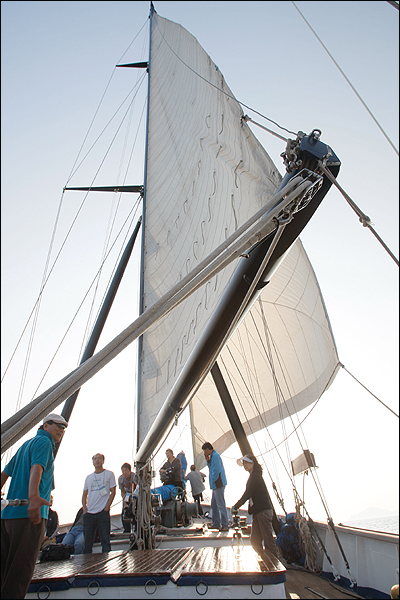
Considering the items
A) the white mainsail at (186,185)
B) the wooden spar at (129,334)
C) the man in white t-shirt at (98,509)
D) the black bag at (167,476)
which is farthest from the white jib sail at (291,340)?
the wooden spar at (129,334)

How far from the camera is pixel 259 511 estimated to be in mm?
3758

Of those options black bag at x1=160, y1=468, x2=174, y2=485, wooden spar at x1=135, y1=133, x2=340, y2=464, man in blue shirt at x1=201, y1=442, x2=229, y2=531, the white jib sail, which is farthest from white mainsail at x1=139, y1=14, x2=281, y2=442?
the white jib sail

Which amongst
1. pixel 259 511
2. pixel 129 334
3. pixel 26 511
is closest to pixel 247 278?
pixel 129 334

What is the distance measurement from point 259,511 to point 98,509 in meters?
1.60

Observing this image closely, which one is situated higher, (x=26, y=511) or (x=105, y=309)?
(x=105, y=309)

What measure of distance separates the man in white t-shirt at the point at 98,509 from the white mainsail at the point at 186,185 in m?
0.82

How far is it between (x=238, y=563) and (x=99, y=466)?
240cm

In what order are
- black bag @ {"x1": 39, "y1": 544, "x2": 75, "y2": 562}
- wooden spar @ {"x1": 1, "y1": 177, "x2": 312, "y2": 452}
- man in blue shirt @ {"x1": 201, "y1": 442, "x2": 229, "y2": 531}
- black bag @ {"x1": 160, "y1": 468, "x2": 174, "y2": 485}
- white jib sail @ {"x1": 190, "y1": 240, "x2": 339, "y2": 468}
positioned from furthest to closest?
1. white jib sail @ {"x1": 190, "y1": 240, "x2": 339, "y2": 468}
2. black bag @ {"x1": 160, "y1": 468, "x2": 174, "y2": 485}
3. man in blue shirt @ {"x1": 201, "y1": 442, "x2": 229, "y2": 531}
4. black bag @ {"x1": 39, "y1": 544, "x2": 75, "y2": 562}
5. wooden spar @ {"x1": 1, "y1": 177, "x2": 312, "y2": 452}

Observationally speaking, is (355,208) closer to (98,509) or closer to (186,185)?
(186,185)

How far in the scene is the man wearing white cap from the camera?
143 inches

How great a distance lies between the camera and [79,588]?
1.99 m

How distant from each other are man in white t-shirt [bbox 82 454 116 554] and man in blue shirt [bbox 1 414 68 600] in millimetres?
2267

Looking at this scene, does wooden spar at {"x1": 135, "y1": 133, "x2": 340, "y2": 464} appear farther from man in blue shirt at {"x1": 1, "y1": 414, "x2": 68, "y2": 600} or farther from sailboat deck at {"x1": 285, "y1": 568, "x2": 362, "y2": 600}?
sailboat deck at {"x1": 285, "y1": 568, "x2": 362, "y2": 600}

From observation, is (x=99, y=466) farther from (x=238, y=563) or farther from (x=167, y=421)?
(x=238, y=563)
